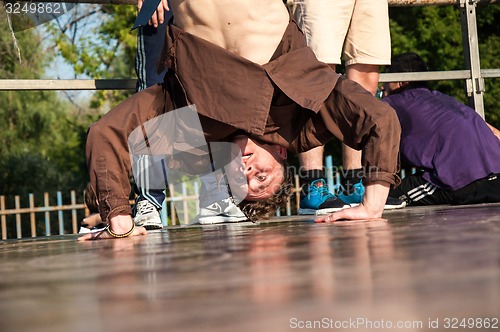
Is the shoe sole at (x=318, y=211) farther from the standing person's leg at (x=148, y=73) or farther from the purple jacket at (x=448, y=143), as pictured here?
the purple jacket at (x=448, y=143)

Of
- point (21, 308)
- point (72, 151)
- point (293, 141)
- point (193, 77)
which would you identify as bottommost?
point (21, 308)

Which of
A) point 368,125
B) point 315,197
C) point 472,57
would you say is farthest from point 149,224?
point 472,57

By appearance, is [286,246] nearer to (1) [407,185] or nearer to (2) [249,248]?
(2) [249,248]

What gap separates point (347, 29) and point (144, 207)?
1500 mm

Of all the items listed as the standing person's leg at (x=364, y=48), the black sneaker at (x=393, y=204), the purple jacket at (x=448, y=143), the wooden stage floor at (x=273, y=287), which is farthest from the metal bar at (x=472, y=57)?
the wooden stage floor at (x=273, y=287)

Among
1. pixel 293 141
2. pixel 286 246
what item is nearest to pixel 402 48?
pixel 293 141

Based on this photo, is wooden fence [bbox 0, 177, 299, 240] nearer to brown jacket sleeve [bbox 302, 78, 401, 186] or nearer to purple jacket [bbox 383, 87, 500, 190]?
purple jacket [bbox 383, 87, 500, 190]

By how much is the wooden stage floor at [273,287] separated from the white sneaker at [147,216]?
5.51 ft

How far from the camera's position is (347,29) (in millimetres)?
4340

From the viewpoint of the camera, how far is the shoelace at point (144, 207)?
3727 mm

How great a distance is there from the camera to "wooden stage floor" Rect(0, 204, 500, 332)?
864 millimetres

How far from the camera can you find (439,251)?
1473mm

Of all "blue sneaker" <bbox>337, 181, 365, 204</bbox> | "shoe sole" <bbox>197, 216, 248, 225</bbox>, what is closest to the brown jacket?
"shoe sole" <bbox>197, 216, 248, 225</bbox>

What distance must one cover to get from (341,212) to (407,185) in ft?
5.72
